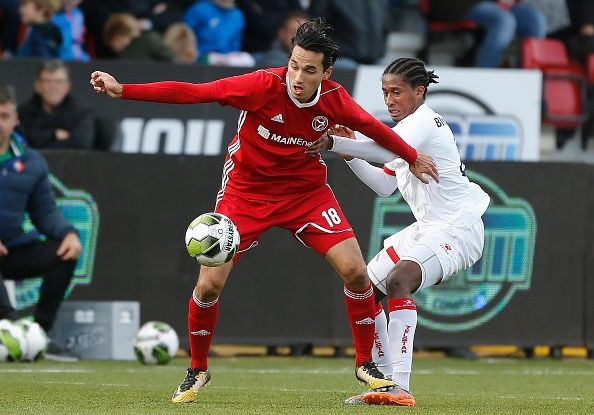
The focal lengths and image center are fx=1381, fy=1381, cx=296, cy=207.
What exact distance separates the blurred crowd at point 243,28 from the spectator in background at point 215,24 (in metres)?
0.01

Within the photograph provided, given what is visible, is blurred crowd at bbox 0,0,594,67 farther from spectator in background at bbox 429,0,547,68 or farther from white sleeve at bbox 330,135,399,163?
white sleeve at bbox 330,135,399,163

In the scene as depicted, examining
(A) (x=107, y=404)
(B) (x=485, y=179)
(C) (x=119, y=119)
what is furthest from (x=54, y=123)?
(A) (x=107, y=404)

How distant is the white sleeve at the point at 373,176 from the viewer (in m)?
8.55

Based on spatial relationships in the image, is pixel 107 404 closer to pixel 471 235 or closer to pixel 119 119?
pixel 471 235

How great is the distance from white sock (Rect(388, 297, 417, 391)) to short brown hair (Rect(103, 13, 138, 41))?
695 centimetres

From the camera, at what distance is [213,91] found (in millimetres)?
7672

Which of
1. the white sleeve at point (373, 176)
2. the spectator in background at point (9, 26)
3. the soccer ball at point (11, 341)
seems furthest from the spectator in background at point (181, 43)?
the white sleeve at point (373, 176)

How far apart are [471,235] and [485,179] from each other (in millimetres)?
3969

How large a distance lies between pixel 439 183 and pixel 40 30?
6.44m

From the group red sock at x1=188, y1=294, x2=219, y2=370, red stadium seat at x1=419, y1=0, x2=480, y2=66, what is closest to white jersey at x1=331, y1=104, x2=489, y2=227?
red sock at x1=188, y1=294, x2=219, y2=370

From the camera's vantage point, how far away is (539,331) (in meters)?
12.4

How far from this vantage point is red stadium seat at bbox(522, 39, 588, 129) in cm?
1580

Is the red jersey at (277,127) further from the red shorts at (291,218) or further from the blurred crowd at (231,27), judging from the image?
the blurred crowd at (231,27)

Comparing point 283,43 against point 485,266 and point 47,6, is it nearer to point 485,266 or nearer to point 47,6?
point 47,6
